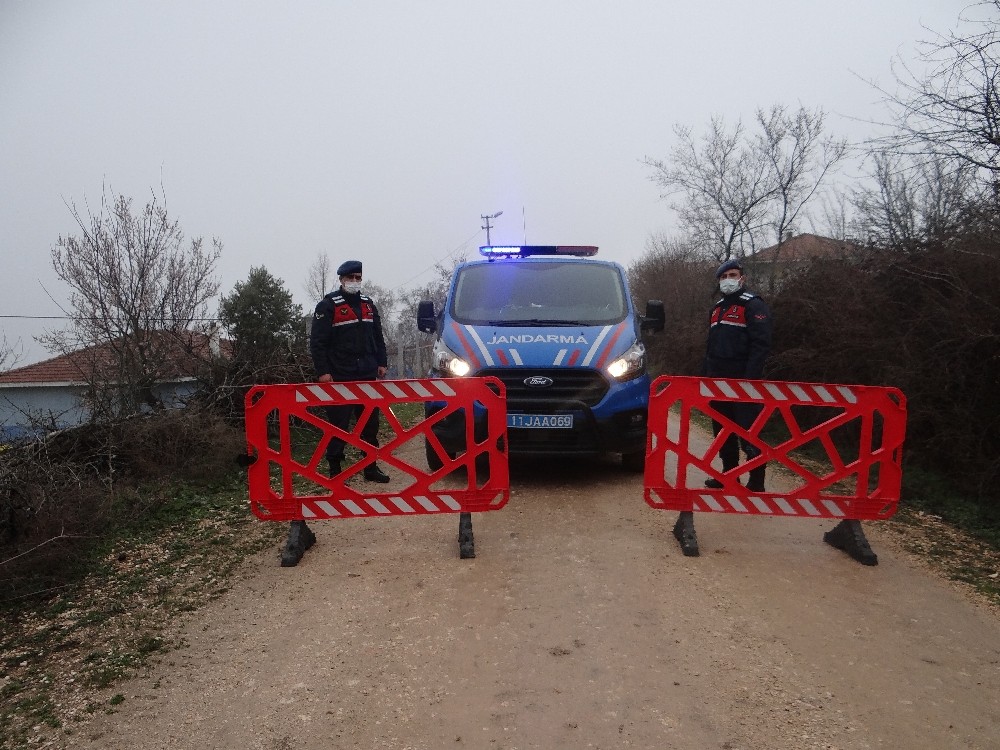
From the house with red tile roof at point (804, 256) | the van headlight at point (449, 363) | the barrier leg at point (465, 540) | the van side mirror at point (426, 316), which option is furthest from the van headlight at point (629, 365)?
the house with red tile roof at point (804, 256)

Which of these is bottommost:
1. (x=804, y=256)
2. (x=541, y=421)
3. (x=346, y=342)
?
(x=541, y=421)

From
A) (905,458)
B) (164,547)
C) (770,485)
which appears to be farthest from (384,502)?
(905,458)

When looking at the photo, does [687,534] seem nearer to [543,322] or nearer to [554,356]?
[554,356]

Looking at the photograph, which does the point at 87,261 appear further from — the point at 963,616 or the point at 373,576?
the point at 963,616

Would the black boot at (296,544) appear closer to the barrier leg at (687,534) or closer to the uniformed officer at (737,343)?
the barrier leg at (687,534)

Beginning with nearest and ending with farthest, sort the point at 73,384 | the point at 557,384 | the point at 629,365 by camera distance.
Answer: the point at 557,384, the point at 629,365, the point at 73,384

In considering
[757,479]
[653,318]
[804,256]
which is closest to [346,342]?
[653,318]

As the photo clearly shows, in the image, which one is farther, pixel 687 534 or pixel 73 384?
pixel 73 384

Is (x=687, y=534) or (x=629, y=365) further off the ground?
(x=629, y=365)

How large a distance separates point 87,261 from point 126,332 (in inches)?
36.8

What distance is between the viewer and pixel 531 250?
7512 mm

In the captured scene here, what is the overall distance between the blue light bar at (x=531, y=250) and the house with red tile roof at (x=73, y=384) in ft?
13.0

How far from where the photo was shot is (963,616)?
3.76 metres

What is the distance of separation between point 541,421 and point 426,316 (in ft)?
6.97
